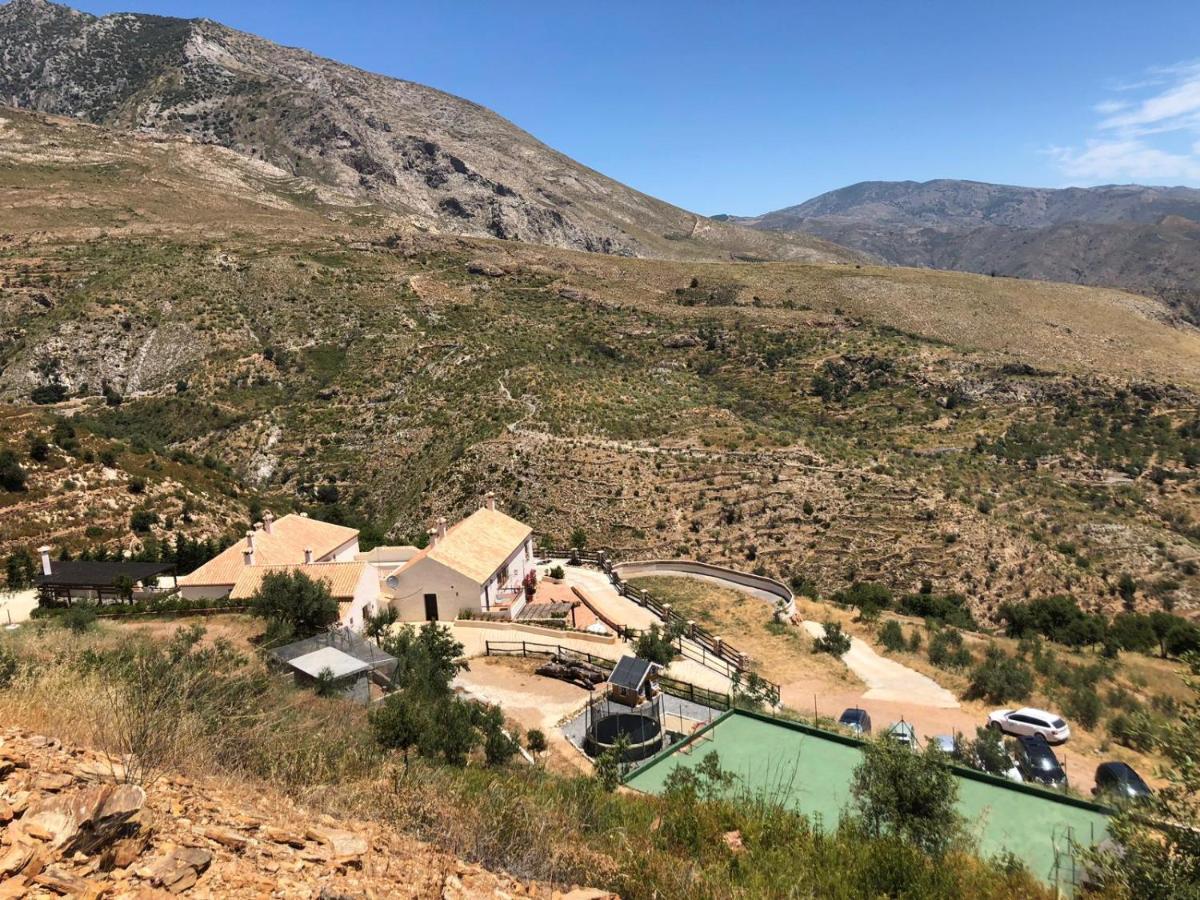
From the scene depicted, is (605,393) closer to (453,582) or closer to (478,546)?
(478,546)

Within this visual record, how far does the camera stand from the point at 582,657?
20609 mm

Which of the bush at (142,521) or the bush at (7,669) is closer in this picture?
the bush at (7,669)

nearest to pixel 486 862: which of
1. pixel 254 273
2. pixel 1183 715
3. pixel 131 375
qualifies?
pixel 1183 715

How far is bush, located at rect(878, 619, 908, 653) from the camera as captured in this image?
80.0 feet

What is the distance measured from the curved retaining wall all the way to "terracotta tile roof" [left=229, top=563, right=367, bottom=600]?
1364 cm

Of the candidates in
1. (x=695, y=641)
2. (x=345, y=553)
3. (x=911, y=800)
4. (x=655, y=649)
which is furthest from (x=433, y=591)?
(x=911, y=800)

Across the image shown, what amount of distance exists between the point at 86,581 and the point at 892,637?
27.7m

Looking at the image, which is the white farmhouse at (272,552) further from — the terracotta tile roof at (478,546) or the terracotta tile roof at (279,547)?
the terracotta tile roof at (478,546)

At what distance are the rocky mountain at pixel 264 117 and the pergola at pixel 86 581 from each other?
328 feet

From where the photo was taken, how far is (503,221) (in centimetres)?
15088

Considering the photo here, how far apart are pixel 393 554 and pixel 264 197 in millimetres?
87109

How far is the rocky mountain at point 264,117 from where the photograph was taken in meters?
Result: 134

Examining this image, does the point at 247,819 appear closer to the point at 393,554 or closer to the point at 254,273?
the point at 393,554

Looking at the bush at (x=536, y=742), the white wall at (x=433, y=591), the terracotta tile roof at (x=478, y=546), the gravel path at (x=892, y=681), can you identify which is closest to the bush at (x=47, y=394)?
the terracotta tile roof at (x=478, y=546)
